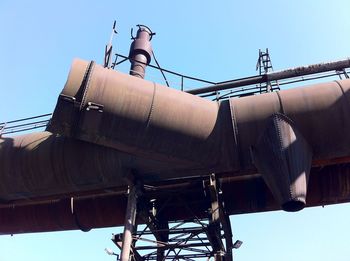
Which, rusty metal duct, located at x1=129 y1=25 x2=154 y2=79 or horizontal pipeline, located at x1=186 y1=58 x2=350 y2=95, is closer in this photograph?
horizontal pipeline, located at x1=186 y1=58 x2=350 y2=95

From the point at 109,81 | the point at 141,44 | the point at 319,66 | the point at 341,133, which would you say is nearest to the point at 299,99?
the point at 341,133

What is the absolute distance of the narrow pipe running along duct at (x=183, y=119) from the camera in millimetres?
10344

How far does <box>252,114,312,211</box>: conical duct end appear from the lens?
386 inches

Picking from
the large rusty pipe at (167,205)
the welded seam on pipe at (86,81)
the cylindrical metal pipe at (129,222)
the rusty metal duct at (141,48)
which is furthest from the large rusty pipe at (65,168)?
the rusty metal duct at (141,48)

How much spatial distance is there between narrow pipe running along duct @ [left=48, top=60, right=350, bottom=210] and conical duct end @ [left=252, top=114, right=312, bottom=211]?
149 millimetres

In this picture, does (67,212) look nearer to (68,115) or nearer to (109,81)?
(68,115)

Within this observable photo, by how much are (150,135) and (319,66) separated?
258 inches

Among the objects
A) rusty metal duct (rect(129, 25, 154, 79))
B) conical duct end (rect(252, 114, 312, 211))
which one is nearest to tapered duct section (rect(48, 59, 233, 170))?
conical duct end (rect(252, 114, 312, 211))

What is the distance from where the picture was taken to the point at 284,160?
10.0 meters

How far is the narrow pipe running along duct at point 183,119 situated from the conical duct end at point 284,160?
0.49 ft

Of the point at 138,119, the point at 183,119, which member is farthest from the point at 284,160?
the point at 138,119

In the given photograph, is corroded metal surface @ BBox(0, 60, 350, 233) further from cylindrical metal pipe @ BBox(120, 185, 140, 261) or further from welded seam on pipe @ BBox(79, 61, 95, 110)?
cylindrical metal pipe @ BBox(120, 185, 140, 261)

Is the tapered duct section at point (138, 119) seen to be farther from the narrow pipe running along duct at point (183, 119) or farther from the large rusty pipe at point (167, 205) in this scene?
the large rusty pipe at point (167, 205)

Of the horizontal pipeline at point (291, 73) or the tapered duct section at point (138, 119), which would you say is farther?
the horizontal pipeline at point (291, 73)
